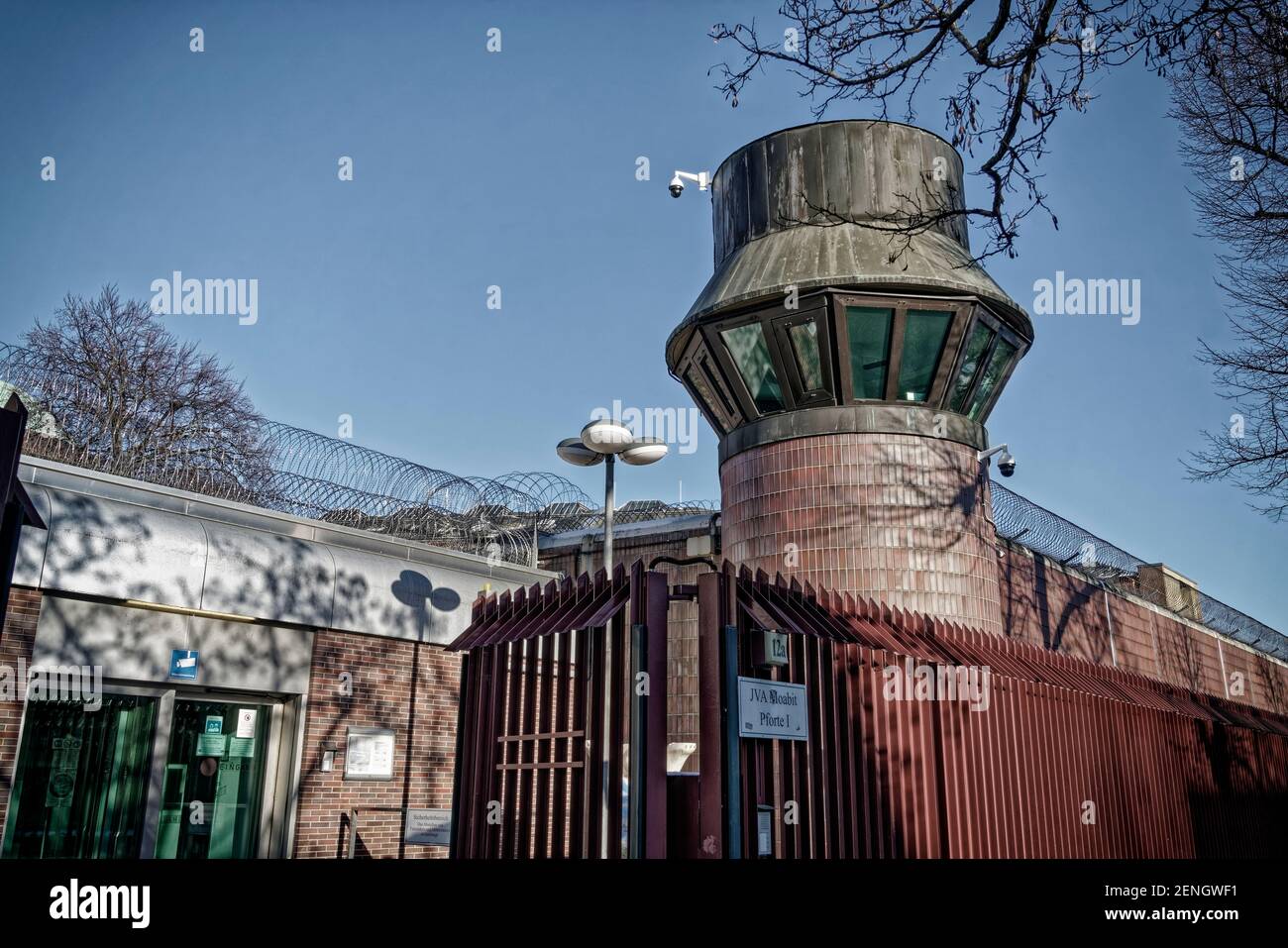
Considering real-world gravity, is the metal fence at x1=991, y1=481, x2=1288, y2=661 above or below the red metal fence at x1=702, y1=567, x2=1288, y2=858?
above

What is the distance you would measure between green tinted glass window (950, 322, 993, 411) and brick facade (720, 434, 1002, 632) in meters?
0.70

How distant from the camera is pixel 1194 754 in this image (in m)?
12.7

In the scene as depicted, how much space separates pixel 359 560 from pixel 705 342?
535 centimetres

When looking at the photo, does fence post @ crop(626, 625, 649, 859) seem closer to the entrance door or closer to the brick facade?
the brick facade

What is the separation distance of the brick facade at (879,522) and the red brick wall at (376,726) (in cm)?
454

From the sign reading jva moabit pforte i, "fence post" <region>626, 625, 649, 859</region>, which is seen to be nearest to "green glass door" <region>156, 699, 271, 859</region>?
"fence post" <region>626, 625, 649, 859</region>

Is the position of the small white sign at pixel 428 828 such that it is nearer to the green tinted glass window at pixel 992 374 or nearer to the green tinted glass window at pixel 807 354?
the green tinted glass window at pixel 807 354

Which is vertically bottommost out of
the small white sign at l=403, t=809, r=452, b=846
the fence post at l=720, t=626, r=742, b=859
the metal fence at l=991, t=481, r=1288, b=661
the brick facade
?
the small white sign at l=403, t=809, r=452, b=846

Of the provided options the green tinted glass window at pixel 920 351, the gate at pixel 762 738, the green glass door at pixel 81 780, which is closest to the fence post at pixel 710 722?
the gate at pixel 762 738

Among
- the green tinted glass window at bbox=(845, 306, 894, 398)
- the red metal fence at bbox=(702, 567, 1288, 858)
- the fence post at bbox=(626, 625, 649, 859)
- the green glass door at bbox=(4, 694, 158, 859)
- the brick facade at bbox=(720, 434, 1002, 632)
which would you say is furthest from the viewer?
the green tinted glass window at bbox=(845, 306, 894, 398)

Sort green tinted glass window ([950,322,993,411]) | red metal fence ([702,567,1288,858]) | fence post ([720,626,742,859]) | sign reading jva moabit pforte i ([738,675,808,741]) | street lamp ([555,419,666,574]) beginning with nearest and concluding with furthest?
fence post ([720,626,742,859]) → sign reading jva moabit pforte i ([738,675,808,741]) → red metal fence ([702,567,1288,858]) → street lamp ([555,419,666,574]) → green tinted glass window ([950,322,993,411])

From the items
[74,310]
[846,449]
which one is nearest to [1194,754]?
[846,449]

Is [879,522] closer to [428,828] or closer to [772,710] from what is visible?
[772,710]

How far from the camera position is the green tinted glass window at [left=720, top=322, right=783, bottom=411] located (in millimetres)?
13406
